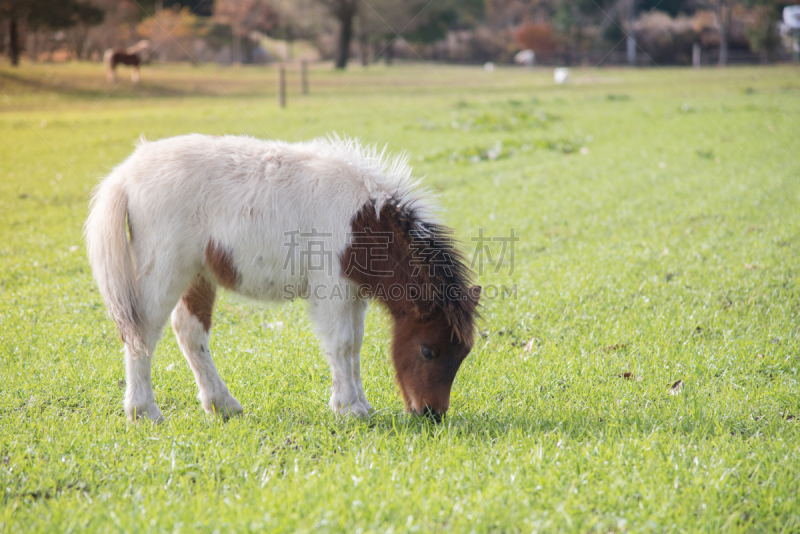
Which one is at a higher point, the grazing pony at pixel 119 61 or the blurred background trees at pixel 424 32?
the blurred background trees at pixel 424 32

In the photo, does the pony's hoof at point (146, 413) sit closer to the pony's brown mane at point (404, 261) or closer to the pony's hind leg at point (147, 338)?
the pony's hind leg at point (147, 338)

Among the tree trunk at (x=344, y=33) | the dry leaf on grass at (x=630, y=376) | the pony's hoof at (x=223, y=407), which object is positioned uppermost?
the tree trunk at (x=344, y=33)

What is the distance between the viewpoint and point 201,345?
3955 mm

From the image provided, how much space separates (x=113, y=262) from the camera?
3.70 meters

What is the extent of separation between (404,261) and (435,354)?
60 centimetres

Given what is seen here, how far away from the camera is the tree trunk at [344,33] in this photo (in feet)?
135

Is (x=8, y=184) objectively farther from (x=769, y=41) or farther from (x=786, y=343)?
(x=769, y=41)

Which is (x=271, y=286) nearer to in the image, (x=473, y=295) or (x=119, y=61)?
(x=473, y=295)

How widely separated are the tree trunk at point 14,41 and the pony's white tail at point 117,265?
95.6ft

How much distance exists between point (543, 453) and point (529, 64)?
5334 cm

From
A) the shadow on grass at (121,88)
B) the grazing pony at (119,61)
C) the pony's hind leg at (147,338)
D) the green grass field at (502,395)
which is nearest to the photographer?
the green grass field at (502,395)

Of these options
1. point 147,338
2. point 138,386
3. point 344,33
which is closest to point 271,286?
point 147,338

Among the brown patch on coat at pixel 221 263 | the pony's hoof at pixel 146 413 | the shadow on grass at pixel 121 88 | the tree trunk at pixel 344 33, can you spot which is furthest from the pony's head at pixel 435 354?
the tree trunk at pixel 344 33

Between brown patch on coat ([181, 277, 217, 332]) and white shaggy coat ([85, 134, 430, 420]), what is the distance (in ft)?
0.38
